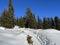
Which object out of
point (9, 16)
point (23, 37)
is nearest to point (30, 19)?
point (9, 16)

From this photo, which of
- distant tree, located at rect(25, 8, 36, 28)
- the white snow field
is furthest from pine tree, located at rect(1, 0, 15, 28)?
the white snow field

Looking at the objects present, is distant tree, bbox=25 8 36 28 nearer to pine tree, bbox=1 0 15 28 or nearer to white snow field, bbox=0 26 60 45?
pine tree, bbox=1 0 15 28

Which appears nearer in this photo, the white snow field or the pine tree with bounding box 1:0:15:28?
the white snow field

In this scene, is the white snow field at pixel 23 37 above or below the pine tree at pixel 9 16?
below

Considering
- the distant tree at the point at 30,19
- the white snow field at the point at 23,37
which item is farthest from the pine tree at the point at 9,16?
the white snow field at the point at 23,37

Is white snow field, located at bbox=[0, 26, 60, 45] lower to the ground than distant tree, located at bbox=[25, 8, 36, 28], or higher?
lower

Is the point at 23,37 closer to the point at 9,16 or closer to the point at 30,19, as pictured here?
the point at 9,16

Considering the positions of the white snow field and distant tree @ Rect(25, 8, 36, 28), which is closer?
the white snow field

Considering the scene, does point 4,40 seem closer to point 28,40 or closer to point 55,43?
point 28,40

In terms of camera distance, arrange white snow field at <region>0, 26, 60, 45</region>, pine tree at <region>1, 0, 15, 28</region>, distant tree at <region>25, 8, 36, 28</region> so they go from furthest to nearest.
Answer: distant tree at <region>25, 8, 36, 28</region> → pine tree at <region>1, 0, 15, 28</region> → white snow field at <region>0, 26, 60, 45</region>

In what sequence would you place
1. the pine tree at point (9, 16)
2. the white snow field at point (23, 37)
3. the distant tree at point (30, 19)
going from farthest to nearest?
the distant tree at point (30, 19) → the pine tree at point (9, 16) → the white snow field at point (23, 37)

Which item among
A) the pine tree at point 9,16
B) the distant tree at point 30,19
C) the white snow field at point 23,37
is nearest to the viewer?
the white snow field at point 23,37

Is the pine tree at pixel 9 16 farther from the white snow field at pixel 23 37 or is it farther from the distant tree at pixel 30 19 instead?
the white snow field at pixel 23 37

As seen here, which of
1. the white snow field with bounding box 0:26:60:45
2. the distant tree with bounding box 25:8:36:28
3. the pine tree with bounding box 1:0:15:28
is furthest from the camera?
the distant tree with bounding box 25:8:36:28
